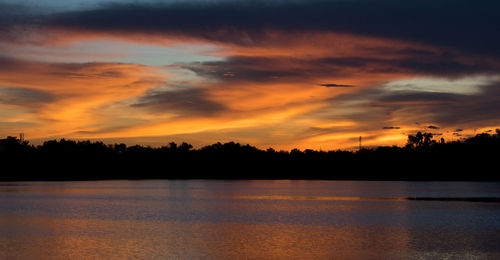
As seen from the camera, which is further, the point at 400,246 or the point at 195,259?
the point at 400,246

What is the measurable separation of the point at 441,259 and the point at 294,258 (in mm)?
7575

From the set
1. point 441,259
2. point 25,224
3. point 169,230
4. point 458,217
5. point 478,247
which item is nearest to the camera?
point 441,259

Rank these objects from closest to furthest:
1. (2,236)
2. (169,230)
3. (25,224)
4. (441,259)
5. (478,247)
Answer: (441,259) < (478,247) < (2,236) < (169,230) < (25,224)

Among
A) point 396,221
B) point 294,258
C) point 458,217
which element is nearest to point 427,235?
point 396,221

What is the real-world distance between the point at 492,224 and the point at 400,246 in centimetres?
1823

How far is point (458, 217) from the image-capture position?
60281 mm

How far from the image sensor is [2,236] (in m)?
41.2

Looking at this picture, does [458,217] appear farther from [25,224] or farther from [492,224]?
[25,224]

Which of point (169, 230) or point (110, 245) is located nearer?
point (110, 245)

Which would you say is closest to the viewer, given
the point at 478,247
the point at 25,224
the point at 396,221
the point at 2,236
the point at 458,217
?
the point at 478,247

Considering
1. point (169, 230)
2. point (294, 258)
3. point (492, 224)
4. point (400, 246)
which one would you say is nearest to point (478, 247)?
point (400, 246)

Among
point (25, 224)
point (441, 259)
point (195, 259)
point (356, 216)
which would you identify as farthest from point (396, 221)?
point (25, 224)

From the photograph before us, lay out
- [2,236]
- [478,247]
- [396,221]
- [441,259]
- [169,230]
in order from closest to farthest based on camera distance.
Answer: [441,259] < [478,247] < [2,236] < [169,230] < [396,221]

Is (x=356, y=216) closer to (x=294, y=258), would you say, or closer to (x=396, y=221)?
(x=396, y=221)
